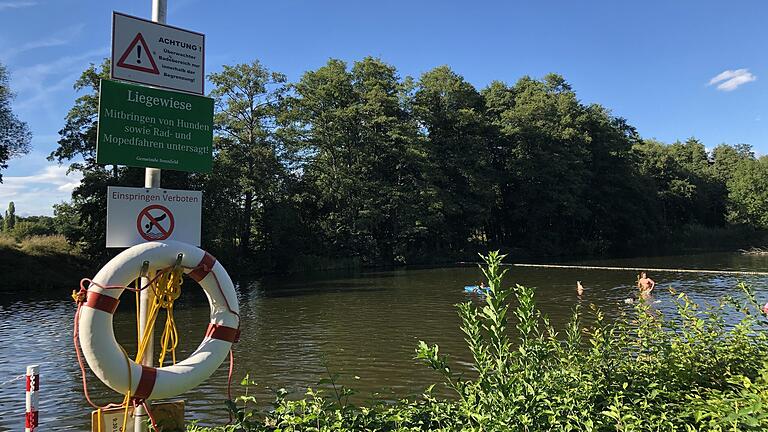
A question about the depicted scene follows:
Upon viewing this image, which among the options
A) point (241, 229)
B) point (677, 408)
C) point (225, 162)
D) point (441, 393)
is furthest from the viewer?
point (241, 229)

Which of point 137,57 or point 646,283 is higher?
point 137,57

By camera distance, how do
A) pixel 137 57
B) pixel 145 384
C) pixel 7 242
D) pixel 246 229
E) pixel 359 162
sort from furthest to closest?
pixel 359 162 < pixel 246 229 < pixel 7 242 < pixel 137 57 < pixel 145 384

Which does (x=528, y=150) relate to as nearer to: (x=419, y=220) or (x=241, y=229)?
(x=419, y=220)

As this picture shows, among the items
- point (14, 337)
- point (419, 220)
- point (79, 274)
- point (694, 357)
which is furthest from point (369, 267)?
point (694, 357)

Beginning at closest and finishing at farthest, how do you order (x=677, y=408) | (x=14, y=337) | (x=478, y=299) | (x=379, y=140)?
(x=677, y=408) < (x=14, y=337) < (x=478, y=299) < (x=379, y=140)

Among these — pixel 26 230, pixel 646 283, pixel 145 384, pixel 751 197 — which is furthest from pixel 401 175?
pixel 145 384

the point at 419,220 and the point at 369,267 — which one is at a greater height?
the point at 419,220

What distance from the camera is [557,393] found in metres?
3.12

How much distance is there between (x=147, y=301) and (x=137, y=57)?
58.2 inches

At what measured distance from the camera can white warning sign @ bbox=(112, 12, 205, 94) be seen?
322cm

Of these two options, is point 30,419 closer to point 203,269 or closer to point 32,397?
point 32,397

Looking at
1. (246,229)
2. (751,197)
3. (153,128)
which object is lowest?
(153,128)

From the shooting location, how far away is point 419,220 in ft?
117

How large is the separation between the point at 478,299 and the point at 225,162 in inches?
659
